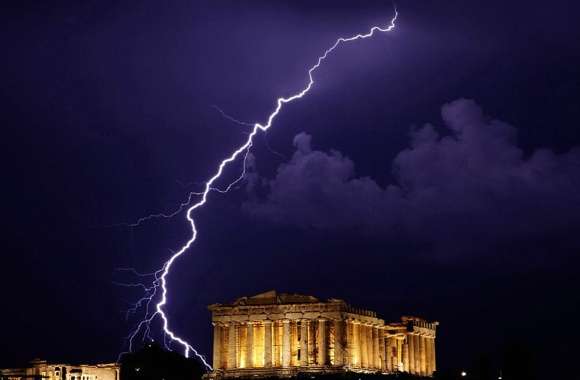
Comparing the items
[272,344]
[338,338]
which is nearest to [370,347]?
[338,338]

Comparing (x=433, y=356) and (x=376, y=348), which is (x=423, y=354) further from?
(x=376, y=348)

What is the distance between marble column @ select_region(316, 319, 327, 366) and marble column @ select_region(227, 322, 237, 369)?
28.6ft

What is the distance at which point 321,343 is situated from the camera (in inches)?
4045

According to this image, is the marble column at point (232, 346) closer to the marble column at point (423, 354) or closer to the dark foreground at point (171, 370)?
the dark foreground at point (171, 370)

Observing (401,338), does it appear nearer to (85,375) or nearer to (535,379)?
(535,379)

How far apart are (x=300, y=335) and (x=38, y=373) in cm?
3076

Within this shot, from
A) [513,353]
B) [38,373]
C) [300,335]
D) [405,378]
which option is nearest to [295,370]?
[300,335]

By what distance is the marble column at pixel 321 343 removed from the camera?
335 ft

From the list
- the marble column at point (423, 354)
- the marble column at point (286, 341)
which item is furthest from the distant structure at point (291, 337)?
the marble column at point (423, 354)

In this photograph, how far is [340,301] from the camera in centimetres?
10312

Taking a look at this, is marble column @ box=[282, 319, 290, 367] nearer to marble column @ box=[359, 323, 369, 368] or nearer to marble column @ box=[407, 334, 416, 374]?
marble column @ box=[359, 323, 369, 368]

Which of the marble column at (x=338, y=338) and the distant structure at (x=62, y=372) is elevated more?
the marble column at (x=338, y=338)

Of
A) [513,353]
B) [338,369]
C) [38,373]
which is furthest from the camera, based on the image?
[38,373]

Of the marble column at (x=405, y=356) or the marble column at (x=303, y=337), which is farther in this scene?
the marble column at (x=405, y=356)
